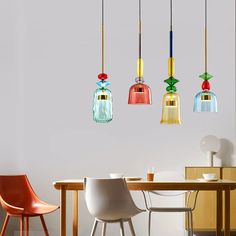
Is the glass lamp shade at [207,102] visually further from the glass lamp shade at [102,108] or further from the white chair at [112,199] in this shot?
the white chair at [112,199]

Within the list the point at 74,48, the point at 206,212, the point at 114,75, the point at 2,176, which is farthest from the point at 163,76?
the point at 2,176

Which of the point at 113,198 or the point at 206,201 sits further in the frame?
the point at 206,201

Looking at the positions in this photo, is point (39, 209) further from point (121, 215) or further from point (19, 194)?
point (121, 215)

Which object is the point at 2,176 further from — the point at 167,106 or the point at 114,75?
the point at 167,106

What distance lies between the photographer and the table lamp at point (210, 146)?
7.05m

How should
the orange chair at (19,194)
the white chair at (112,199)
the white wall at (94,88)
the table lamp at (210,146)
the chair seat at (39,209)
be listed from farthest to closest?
the white wall at (94,88), the table lamp at (210,146), the orange chair at (19,194), the chair seat at (39,209), the white chair at (112,199)

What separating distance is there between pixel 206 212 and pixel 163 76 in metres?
1.76

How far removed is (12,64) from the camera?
7332mm

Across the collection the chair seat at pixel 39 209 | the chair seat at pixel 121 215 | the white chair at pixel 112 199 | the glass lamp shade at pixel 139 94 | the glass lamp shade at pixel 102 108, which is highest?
the glass lamp shade at pixel 139 94

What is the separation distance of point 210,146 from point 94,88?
1.60 metres

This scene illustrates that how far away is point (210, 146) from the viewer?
710 centimetres

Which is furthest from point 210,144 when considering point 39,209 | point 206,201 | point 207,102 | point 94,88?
point 39,209

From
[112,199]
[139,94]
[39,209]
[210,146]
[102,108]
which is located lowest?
[39,209]

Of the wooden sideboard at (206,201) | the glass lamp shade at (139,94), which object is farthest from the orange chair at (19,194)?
the glass lamp shade at (139,94)
